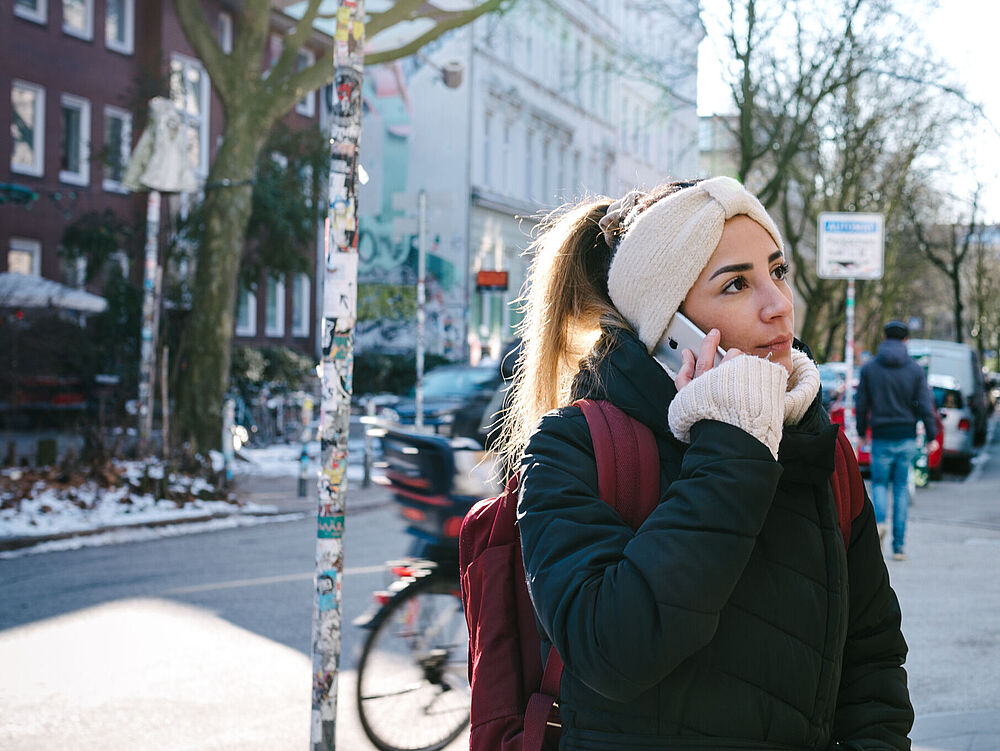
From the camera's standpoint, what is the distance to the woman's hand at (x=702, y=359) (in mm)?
1781

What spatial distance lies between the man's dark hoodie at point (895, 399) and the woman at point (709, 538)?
9514 mm

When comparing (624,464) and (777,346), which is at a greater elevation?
(777,346)

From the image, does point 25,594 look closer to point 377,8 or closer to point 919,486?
point 919,486

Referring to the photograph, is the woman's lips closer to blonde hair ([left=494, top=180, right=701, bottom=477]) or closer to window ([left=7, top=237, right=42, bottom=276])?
blonde hair ([left=494, top=180, right=701, bottom=477])

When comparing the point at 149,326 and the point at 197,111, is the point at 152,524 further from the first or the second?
the point at 197,111

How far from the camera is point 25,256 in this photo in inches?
1023

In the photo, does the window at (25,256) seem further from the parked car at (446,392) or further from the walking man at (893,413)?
the walking man at (893,413)

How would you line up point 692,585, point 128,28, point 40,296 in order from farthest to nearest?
1. point 128,28
2. point 40,296
3. point 692,585

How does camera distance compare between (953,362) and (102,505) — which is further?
(953,362)

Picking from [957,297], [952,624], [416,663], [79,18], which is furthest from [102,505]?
[957,297]

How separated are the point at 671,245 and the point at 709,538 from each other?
492 millimetres

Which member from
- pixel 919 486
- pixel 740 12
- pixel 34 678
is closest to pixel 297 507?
pixel 34 678

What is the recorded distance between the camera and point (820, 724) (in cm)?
178

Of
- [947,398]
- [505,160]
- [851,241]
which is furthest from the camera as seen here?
[505,160]
